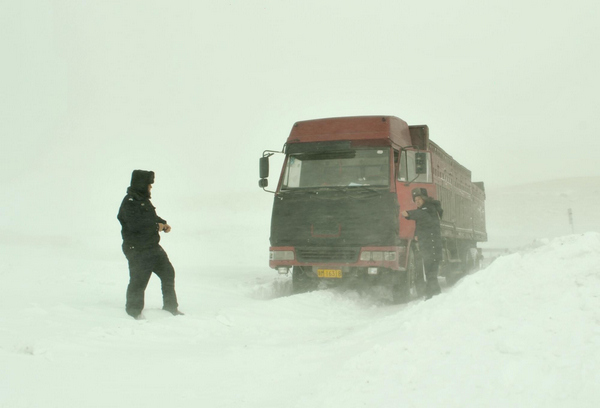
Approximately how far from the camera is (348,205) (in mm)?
10125

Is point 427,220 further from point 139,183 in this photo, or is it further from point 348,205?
point 139,183

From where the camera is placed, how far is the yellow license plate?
10.1m

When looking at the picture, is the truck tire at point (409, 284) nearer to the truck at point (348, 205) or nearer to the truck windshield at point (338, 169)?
the truck at point (348, 205)

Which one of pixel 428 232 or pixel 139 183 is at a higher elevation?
pixel 139 183

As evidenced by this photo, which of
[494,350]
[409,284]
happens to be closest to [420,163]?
[409,284]

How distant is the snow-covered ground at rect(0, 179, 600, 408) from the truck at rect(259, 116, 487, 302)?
1.52 meters

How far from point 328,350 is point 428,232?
4631 mm

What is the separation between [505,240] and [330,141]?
29.5 m

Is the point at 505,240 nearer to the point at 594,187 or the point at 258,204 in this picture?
the point at 258,204

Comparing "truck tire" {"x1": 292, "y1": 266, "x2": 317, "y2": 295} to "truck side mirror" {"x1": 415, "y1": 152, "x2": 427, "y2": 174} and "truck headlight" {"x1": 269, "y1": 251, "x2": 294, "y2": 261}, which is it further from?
"truck side mirror" {"x1": 415, "y1": 152, "x2": 427, "y2": 174}

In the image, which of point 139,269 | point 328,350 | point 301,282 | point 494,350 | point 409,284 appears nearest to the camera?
point 494,350

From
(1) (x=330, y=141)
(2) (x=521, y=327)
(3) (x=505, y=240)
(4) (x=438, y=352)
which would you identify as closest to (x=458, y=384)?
(4) (x=438, y=352)

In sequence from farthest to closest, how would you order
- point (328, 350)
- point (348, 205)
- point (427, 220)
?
point (348, 205)
point (427, 220)
point (328, 350)

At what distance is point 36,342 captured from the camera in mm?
5246
